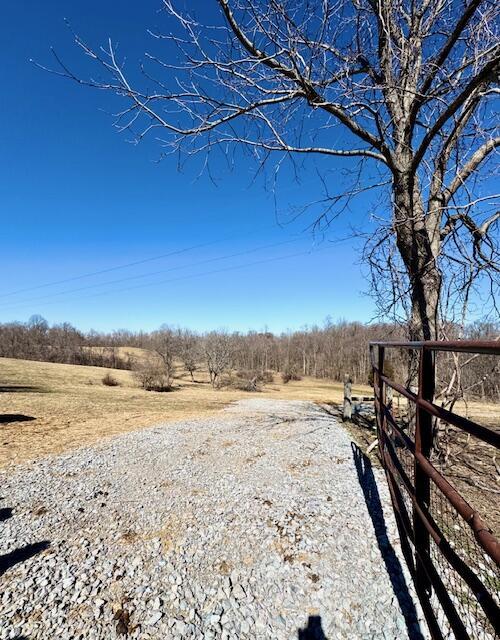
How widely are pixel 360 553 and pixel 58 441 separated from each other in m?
6.34

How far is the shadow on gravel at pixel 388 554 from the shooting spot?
211cm

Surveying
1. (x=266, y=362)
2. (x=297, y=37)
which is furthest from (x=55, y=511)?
(x=266, y=362)

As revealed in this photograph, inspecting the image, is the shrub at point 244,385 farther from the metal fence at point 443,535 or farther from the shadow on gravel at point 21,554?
the metal fence at point 443,535

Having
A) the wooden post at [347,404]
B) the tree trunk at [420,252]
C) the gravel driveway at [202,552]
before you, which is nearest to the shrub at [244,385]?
the wooden post at [347,404]

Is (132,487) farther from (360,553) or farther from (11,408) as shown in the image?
(11,408)

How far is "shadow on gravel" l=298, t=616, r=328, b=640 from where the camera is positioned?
6.63 feet

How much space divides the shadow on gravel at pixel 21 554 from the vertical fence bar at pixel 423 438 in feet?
9.82

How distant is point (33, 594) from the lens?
7.70 feet

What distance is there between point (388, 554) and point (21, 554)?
307 centimetres

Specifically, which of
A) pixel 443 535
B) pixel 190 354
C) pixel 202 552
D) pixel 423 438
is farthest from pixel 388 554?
pixel 190 354

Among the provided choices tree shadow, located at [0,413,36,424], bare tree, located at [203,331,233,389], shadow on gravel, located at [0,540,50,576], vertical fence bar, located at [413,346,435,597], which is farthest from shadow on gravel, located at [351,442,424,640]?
bare tree, located at [203,331,233,389]

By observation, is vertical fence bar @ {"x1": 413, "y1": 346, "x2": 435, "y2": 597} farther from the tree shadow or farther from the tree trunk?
the tree shadow

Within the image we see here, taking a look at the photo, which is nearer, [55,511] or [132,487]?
[55,511]

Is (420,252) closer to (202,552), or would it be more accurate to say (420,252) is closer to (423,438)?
(423,438)
